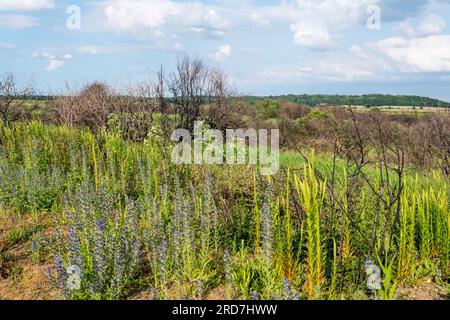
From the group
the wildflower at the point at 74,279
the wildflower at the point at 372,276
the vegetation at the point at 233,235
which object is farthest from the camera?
the vegetation at the point at 233,235

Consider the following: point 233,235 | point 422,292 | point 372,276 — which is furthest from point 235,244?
point 422,292

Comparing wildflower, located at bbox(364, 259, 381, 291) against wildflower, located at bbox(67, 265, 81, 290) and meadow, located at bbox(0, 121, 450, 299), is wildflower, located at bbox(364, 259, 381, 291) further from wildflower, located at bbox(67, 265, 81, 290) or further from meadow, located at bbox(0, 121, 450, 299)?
wildflower, located at bbox(67, 265, 81, 290)

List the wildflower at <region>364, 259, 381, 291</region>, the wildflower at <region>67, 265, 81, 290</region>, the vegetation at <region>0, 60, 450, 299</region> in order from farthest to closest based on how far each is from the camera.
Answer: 1. the vegetation at <region>0, 60, 450, 299</region>
2. the wildflower at <region>67, 265, 81, 290</region>
3. the wildflower at <region>364, 259, 381, 291</region>

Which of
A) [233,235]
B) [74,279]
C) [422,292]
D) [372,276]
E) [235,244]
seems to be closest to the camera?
[372,276]

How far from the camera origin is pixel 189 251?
11.9 feet

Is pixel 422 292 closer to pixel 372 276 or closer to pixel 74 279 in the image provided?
pixel 372 276

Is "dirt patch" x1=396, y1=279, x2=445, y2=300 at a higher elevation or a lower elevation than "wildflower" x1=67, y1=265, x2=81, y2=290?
lower

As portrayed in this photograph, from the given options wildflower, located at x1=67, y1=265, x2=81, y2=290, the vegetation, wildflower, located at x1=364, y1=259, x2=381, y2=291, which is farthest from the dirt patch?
wildflower, located at x1=67, y1=265, x2=81, y2=290

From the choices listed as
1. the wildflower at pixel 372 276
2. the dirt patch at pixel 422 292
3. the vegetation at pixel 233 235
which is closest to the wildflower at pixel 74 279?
the vegetation at pixel 233 235

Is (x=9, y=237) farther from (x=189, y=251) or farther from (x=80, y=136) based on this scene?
(x=80, y=136)

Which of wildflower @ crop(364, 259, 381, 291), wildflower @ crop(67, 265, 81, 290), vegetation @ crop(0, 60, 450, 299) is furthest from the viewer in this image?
vegetation @ crop(0, 60, 450, 299)

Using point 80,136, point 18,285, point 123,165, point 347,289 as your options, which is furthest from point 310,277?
point 80,136

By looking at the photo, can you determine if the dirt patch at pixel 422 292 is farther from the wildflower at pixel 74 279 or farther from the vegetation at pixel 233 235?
the wildflower at pixel 74 279
